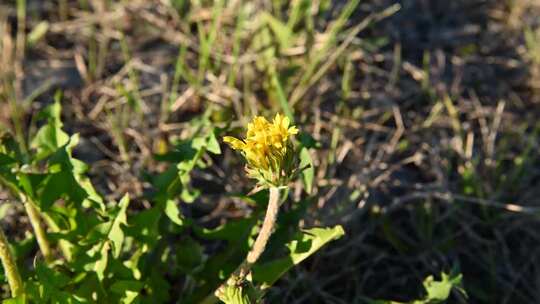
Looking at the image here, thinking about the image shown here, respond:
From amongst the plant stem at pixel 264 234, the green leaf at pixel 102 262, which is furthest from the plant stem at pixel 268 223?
the green leaf at pixel 102 262

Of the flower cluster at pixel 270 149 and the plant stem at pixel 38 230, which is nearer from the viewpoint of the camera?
the flower cluster at pixel 270 149

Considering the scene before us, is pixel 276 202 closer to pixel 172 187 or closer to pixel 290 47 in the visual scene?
pixel 172 187

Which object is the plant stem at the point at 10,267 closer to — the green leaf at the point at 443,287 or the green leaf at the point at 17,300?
the green leaf at the point at 17,300

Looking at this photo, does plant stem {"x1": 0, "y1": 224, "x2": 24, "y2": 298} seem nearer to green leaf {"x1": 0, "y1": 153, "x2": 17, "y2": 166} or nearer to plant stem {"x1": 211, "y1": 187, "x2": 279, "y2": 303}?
green leaf {"x1": 0, "y1": 153, "x2": 17, "y2": 166}

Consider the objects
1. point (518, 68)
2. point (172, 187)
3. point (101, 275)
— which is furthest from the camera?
point (518, 68)

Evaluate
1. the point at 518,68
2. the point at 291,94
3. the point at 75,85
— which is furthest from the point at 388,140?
the point at 75,85

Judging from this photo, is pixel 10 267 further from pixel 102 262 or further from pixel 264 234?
pixel 264 234
